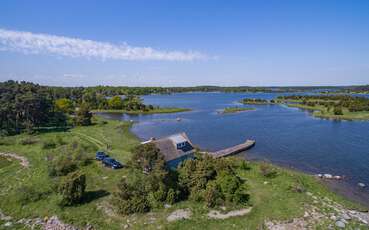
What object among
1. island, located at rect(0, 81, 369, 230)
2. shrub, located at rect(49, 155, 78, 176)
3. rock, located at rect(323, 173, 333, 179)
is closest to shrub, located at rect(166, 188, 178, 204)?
island, located at rect(0, 81, 369, 230)

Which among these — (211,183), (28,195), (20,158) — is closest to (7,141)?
(20,158)

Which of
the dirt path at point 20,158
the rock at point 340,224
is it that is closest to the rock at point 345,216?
the rock at point 340,224

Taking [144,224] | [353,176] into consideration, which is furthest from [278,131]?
[144,224]

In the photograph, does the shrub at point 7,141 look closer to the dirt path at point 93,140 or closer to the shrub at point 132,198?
the dirt path at point 93,140

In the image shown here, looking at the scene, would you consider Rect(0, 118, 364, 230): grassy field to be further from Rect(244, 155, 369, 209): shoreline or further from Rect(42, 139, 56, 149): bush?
Rect(42, 139, 56, 149): bush

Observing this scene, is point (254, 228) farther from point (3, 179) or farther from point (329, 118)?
point (329, 118)

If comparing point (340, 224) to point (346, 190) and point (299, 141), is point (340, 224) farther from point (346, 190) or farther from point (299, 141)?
point (299, 141)
